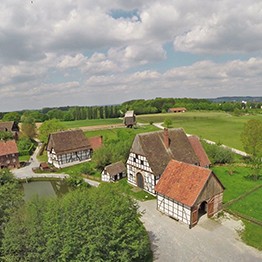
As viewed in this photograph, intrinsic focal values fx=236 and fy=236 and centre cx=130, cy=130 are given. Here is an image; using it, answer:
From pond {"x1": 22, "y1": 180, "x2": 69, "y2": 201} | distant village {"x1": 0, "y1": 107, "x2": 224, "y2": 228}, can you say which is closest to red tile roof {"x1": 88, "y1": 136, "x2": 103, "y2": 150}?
distant village {"x1": 0, "y1": 107, "x2": 224, "y2": 228}

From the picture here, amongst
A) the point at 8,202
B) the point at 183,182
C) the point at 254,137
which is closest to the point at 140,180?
the point at 183,182

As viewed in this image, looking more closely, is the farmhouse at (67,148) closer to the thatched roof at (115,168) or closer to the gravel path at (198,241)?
the thatched roof at (115,168)

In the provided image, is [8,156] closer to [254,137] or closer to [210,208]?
[210,208]

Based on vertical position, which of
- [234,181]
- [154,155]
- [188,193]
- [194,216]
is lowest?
[234,181]

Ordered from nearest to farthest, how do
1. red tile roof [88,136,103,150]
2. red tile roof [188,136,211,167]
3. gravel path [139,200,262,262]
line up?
gravel path [139,200,262,262] < red tile roof [188,136,211,167] < red tile roof [88,136,103,150]

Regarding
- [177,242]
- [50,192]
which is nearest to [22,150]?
[50,192]

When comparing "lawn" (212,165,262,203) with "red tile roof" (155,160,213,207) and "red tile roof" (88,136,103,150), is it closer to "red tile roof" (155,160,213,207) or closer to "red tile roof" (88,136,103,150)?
"red tile roof" (155,160,213,207)

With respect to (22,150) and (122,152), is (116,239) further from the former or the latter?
(22,150)
